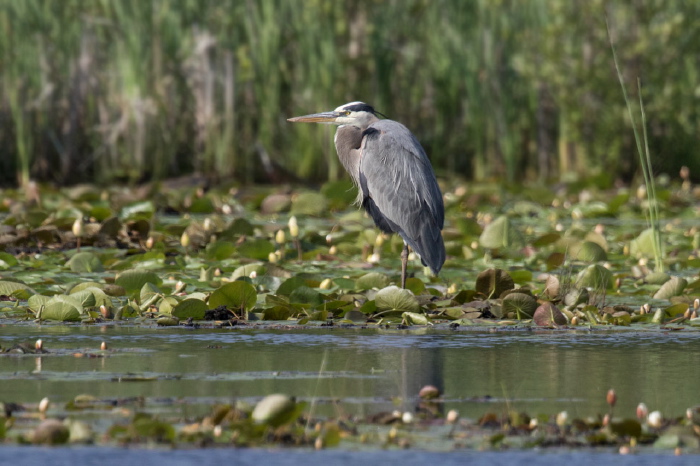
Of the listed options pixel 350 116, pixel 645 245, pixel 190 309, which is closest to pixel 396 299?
pixel 190 309

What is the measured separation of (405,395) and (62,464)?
120 centimetres

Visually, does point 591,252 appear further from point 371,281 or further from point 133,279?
point 133,279

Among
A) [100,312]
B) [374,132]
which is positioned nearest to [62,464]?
[100,312]

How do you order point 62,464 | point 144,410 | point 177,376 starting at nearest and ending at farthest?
point 62,464
point 144,410
point 177,376

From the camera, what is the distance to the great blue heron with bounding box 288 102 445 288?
20.9ft

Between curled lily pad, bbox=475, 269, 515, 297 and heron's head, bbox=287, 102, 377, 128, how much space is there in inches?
65.7

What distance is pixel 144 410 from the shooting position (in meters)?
3.25

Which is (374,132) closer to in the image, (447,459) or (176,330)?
(176,330)

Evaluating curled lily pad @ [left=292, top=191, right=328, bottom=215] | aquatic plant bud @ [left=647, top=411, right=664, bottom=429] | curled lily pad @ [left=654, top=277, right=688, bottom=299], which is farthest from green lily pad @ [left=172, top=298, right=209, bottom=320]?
curled lily pad @ [left=292, top=191, right=328, bottom=215]

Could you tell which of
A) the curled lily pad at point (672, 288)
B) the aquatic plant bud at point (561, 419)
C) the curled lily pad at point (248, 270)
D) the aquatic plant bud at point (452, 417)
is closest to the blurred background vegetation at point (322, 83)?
the curled lily pad at point (248, 270)

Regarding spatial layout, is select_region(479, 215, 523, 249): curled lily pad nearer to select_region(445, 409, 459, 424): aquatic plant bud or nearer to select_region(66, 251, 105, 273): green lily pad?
select_region(66, 251, 105, 273): green lily pad

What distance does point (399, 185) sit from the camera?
260 inches

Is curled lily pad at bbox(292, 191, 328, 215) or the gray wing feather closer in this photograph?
the gray wing feather

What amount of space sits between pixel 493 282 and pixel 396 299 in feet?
2.08
